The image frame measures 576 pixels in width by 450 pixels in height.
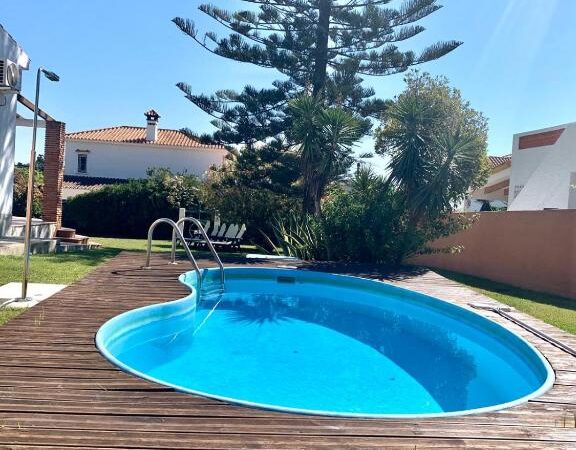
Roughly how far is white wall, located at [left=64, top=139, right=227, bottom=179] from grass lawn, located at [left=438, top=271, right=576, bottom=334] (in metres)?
20.4

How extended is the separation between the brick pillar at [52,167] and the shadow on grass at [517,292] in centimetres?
1074

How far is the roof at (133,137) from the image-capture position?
29422mm

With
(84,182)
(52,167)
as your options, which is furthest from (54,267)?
(84,182)

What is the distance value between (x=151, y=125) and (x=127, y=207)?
1193 cm

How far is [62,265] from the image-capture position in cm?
947

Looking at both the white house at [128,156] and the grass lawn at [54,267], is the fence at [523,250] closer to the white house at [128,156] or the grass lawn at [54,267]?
the grass lawn at [54,267]

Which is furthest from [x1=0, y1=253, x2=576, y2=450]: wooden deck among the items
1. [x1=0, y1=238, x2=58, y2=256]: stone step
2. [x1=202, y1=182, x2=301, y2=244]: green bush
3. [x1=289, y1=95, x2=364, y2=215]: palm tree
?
[x1=202, y1=182, x2=301, y2=244]: green bush

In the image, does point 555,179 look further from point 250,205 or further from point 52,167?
point 52,167

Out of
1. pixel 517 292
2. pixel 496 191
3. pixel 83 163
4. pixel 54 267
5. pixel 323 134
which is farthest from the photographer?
pixel 83 163

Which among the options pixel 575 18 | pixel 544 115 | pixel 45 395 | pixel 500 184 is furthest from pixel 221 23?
pixel 500 184

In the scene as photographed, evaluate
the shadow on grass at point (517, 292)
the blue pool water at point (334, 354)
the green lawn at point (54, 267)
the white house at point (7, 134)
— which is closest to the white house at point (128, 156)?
the white house at point (7, 134)

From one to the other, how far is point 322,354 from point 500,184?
25.0 meters

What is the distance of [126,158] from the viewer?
29.6 metres

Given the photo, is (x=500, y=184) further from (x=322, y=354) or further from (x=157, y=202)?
(x=322, y=354)
